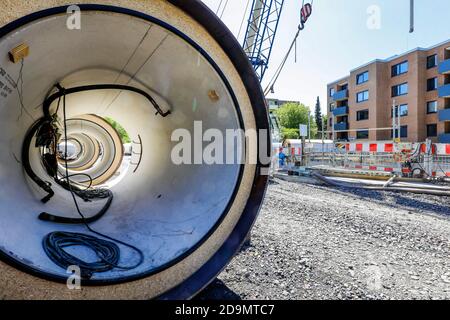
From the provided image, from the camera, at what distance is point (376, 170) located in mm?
11531

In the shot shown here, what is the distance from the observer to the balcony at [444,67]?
91.7 feet

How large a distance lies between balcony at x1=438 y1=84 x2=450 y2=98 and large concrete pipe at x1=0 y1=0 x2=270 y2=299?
33.1 metres

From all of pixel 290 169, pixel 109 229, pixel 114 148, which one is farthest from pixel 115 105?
pixel 290 169

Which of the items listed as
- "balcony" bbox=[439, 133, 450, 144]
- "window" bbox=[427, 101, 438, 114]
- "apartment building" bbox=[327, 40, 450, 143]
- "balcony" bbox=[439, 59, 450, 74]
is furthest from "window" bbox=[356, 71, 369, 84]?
"balcony" bbox=[439, 133, 450, 144]

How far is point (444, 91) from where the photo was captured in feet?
93.8

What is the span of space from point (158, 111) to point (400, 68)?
3814 cm

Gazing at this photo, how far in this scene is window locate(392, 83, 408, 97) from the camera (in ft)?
110

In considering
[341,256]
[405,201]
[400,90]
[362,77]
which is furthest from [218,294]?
[362,77]

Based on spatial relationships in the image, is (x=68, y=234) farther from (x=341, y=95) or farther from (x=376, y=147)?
(x=341, y=95)

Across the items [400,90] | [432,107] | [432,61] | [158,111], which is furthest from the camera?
[400,90]

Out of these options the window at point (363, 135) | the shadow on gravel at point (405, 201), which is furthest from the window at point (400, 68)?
the shadow on gravel at point (405, 201)

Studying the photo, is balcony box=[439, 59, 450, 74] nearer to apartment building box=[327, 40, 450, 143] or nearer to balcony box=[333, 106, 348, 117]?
apartment building box=[327, 40, 450, 143]

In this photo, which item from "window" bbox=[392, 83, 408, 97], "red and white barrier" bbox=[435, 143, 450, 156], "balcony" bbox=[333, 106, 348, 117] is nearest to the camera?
"red and white barrier" bbox=[435, 143, 450, 156]

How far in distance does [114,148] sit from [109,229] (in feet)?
22.6
